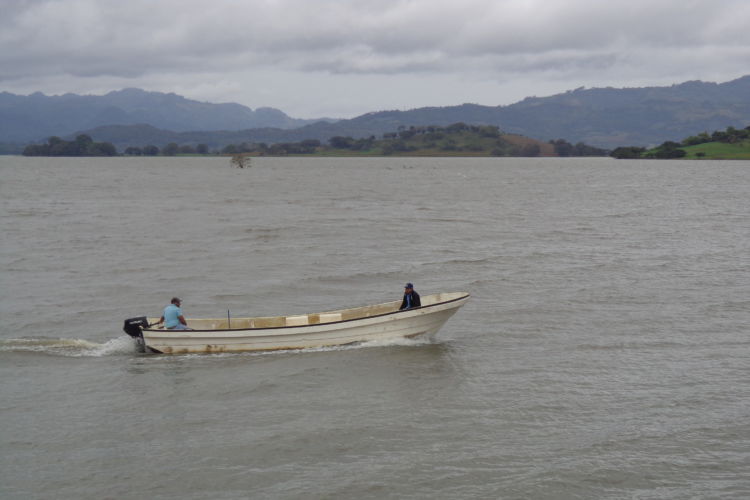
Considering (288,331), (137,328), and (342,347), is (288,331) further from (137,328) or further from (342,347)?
(137,328)

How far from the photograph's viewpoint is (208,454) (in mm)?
18078

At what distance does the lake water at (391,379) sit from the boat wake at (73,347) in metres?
0.08

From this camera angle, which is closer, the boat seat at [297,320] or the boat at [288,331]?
the boat at [288,331]

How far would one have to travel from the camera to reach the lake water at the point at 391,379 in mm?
16938

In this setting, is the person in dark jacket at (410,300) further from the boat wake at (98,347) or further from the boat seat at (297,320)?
the boat seat at (297,320)

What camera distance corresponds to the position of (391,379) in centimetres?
2394

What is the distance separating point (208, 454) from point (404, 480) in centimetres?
504

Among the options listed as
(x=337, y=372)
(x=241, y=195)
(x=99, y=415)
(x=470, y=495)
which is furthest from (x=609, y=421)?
(x=241, y=195)

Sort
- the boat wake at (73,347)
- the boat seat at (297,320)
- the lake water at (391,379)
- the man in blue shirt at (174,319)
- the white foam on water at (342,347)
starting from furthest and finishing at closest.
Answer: the boat seat at (297,320) < the boat wake at (73,347) < the white foam on water at (342,347) < the man in blue shirt at (174,319) < the lake water at (391,379)

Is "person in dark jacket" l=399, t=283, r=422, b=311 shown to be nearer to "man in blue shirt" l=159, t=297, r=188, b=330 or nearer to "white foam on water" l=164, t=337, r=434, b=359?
"white foam on water" l=164, t=337, r=434, b=359

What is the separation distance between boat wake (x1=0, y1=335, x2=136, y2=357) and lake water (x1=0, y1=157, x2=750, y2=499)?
76mm

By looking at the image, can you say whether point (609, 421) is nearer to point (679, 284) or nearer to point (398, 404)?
point (398, 404)

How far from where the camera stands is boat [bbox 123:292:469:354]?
87.0 ft

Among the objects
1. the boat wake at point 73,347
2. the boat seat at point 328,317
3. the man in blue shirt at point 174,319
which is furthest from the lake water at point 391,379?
the boat seat at point 328,317
